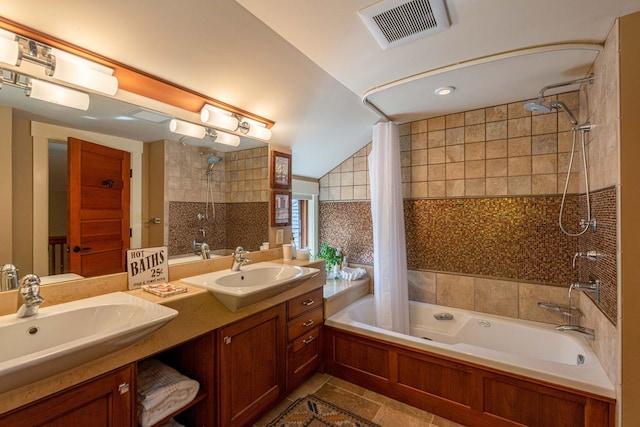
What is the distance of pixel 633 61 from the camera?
1.37 meters

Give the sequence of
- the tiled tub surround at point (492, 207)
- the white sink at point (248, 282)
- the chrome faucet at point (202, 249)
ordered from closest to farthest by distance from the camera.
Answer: the white sink at point (248, 282), the chrome faucet at point (202, 249), the tiled tub surround at point (492, 207)

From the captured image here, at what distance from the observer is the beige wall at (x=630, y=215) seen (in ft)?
4.47

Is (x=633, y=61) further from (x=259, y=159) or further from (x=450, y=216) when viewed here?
(x=259, y=159)

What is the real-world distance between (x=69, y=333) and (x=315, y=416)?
153 centimetres

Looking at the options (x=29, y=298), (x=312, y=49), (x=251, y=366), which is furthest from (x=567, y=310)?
(x=29, y=298)

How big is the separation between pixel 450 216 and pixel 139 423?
8.92ft

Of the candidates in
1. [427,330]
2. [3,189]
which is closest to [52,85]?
[3,189]

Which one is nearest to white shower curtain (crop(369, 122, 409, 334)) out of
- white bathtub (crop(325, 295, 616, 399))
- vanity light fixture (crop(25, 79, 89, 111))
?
white bathtub (crop(325, 295, 616, 399))

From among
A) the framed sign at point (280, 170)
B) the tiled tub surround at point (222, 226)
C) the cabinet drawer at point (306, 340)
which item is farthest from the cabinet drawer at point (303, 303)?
the framed sign at point (280, 170)

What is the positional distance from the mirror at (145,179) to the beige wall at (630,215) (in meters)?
2.26

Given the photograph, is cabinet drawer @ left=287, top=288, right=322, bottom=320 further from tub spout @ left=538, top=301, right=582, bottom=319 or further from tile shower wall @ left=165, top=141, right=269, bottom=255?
tub spout @ left=538, top=301, right=582, bottom=319

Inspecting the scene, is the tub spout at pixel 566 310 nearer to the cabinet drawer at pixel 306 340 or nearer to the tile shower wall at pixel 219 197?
the cabinet drawer at pixel 306 340

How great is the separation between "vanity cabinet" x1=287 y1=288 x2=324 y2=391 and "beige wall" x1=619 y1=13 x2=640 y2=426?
1817 mm

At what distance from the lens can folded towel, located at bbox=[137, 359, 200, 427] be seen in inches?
52.3
